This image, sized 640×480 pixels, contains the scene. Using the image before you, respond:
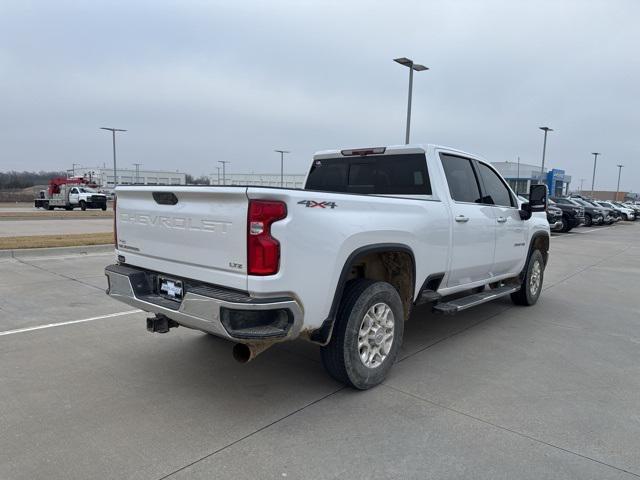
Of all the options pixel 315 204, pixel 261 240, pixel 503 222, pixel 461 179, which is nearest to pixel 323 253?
pixel 315 204

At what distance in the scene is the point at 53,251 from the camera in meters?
10.8

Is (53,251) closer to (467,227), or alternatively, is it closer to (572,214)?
(467,227)

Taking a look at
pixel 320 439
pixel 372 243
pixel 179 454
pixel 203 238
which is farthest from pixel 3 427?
pixel 372 243

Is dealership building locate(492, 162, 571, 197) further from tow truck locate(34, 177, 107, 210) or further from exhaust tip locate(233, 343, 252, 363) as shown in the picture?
exhaust tip locate(233, 343, 252, 363)

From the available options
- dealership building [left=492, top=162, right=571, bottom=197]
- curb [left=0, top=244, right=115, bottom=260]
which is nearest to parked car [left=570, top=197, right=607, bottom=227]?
curb [left=0, top=244, right=115, bottom=260]

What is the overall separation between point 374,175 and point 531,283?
3.46m

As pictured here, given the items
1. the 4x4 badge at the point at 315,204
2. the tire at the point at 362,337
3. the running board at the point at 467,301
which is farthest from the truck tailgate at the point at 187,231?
the running board at the point at 467,301

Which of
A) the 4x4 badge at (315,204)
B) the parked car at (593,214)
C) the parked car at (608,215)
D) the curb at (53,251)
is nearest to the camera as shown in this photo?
the 4x4 badge at (315,204)

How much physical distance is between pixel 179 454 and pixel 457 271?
326cm

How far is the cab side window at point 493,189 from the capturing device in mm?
5848

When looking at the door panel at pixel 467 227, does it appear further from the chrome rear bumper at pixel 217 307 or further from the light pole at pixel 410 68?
the light pole at pixel 410 68

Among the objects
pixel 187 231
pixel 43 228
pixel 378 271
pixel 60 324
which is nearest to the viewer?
pixel 187 231

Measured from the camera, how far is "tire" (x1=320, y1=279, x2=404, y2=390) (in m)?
3.75

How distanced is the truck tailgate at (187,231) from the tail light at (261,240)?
0.05 m
